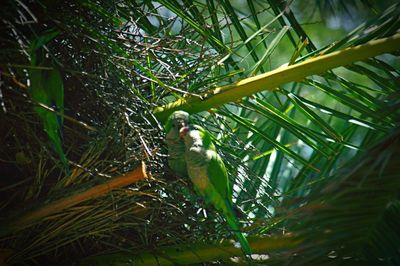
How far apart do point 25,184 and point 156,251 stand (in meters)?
0.43

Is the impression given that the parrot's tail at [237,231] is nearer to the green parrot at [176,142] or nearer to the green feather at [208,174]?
the green feather at [208,174]

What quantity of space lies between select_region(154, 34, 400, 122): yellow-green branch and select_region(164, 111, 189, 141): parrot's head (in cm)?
5

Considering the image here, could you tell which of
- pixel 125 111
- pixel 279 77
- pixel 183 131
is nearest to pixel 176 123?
pixel 183 131

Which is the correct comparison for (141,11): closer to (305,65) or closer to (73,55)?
(73,55)

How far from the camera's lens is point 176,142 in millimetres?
1980

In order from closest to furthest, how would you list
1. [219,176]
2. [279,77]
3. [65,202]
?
[65,202] < [279,77] < [219,176]

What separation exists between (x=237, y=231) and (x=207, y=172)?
0.62 ft

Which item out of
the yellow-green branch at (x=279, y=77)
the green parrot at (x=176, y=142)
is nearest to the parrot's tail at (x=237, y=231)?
the green parrot at (x=176, y=142)

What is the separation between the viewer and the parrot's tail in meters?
1.89

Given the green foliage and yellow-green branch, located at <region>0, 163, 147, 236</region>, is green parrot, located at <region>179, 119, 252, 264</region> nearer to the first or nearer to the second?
the green foliage

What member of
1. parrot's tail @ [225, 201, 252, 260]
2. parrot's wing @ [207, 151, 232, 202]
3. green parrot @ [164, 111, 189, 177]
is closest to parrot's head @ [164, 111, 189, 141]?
green parrot @ [164, 111, 189, 177]

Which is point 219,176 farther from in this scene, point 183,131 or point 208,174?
point 183,131

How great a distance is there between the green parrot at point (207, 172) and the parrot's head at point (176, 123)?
10mm

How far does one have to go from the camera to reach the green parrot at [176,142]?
192cm
